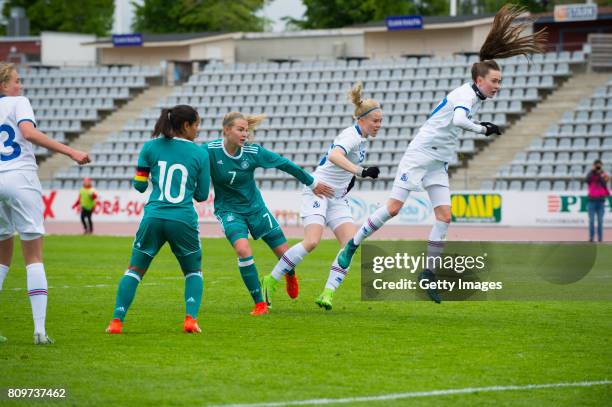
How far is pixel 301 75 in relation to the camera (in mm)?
44031

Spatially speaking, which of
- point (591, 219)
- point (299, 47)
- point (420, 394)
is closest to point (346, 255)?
point (420, 394)

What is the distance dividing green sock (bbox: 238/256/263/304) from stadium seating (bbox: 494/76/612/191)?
22315 mm

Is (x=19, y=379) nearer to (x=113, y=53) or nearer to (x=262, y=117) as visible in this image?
(x=262, y=117)

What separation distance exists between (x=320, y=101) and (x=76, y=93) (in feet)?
41.4

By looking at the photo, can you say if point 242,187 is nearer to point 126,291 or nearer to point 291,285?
point 291,285

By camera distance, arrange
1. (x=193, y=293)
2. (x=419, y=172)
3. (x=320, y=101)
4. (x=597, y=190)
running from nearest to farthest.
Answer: (x=193, y=293), (x=419, y=172), (x=597, y=190), (x=320, y=101)

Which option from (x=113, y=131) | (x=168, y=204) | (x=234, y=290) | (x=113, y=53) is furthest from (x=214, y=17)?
(x=168, y=204)

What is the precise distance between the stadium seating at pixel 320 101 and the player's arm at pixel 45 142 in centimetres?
2673

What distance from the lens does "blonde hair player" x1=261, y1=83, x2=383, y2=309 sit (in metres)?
10.8

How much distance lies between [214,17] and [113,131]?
24501mm

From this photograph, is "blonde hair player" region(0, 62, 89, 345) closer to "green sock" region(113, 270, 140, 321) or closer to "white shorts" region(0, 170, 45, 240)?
"white shorts" region(0, 170, 45, 240)

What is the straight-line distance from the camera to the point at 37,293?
8.55 metres

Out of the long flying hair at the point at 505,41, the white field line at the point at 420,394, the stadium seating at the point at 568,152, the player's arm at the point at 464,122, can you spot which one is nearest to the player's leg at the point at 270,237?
the player's arm at the point at 464,122

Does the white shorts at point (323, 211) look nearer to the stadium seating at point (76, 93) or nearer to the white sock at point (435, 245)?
the white sock at point (435, 245)
